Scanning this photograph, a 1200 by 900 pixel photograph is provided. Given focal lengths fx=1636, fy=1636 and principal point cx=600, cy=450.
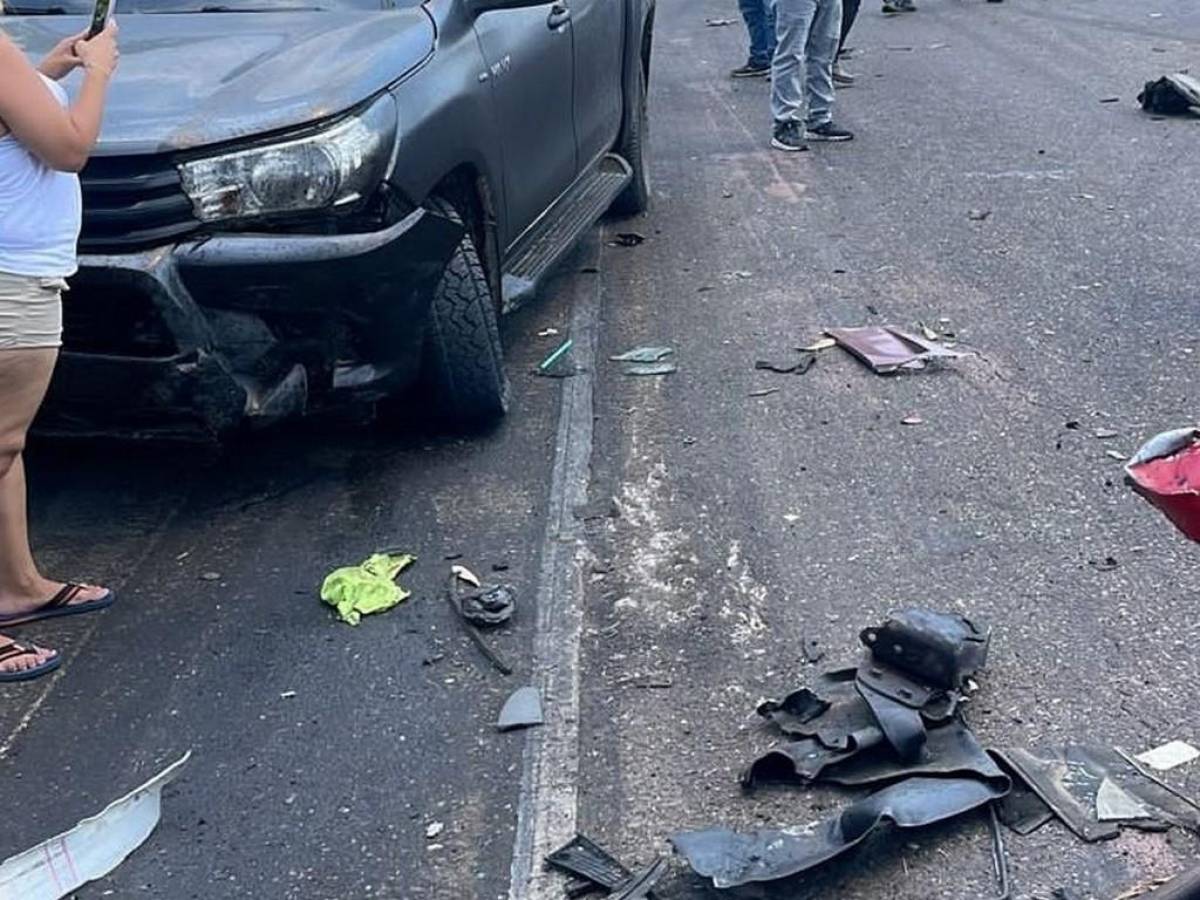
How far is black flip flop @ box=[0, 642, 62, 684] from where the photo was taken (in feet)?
12.8

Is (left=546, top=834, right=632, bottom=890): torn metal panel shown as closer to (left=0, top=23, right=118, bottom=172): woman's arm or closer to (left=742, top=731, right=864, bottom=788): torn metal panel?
(left=742, top=731, right=864, bottom=788): torn metal panel

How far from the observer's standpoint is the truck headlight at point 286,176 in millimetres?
4070

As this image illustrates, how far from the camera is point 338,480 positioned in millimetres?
4898

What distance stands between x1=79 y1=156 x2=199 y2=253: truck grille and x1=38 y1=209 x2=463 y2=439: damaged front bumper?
55 mm

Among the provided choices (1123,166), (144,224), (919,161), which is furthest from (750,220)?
(144,224)

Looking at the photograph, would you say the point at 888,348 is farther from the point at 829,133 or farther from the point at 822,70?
the point at 822,70

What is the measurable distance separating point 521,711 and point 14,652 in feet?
4.21

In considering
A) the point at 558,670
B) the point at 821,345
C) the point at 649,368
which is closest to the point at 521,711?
the point at 558,670

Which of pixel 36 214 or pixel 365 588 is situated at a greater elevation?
pixel 36 214

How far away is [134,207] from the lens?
13.3ft

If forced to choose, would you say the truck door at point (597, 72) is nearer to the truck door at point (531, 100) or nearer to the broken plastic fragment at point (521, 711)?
the truck door at point (531, 100)

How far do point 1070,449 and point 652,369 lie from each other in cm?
153

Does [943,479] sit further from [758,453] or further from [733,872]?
[733,872]

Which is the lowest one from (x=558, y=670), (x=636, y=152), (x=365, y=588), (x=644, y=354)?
(x=636, y=152)
